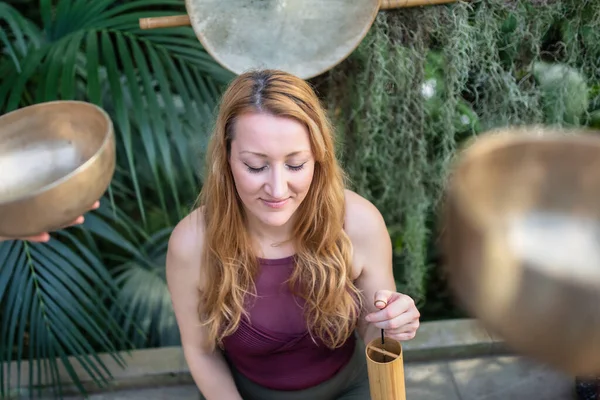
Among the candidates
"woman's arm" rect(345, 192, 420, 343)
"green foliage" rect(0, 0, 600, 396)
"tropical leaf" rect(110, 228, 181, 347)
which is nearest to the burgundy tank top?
"woman's arm" rect(345, 192, 420, 343)

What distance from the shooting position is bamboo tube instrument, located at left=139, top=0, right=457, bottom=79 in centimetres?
139

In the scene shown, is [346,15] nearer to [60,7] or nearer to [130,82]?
[130,82]

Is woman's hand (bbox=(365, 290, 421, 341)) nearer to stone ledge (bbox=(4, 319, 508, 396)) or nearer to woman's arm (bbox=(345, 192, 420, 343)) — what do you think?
woman's arm (bbox=(345, 192, 420, 343))

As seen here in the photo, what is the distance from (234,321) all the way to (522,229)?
815 millimetres

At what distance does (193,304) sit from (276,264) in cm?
20

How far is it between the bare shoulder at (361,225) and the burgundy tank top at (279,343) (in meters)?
0.14

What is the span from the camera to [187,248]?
1289 mm

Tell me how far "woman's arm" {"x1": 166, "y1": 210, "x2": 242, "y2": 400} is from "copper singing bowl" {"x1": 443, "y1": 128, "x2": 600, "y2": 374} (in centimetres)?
78

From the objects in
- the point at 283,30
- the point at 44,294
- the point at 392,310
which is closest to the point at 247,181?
the point at 392,310

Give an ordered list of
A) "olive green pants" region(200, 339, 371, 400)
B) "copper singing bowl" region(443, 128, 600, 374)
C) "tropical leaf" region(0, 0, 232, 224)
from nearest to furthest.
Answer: "copper singing bowl" region(443, 128, 600, 374) < "olive green pants" region(200, 339, 371, 400) < "tropical leaf" region(0, 0, 232, 224)

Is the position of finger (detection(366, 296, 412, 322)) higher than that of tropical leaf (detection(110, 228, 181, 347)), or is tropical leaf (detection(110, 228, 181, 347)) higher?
finger (detection(366, 296, 412, 322))

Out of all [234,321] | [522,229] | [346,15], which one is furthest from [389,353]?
[346,15]

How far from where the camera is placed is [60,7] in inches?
71.1

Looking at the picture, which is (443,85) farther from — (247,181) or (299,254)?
(247,181)
